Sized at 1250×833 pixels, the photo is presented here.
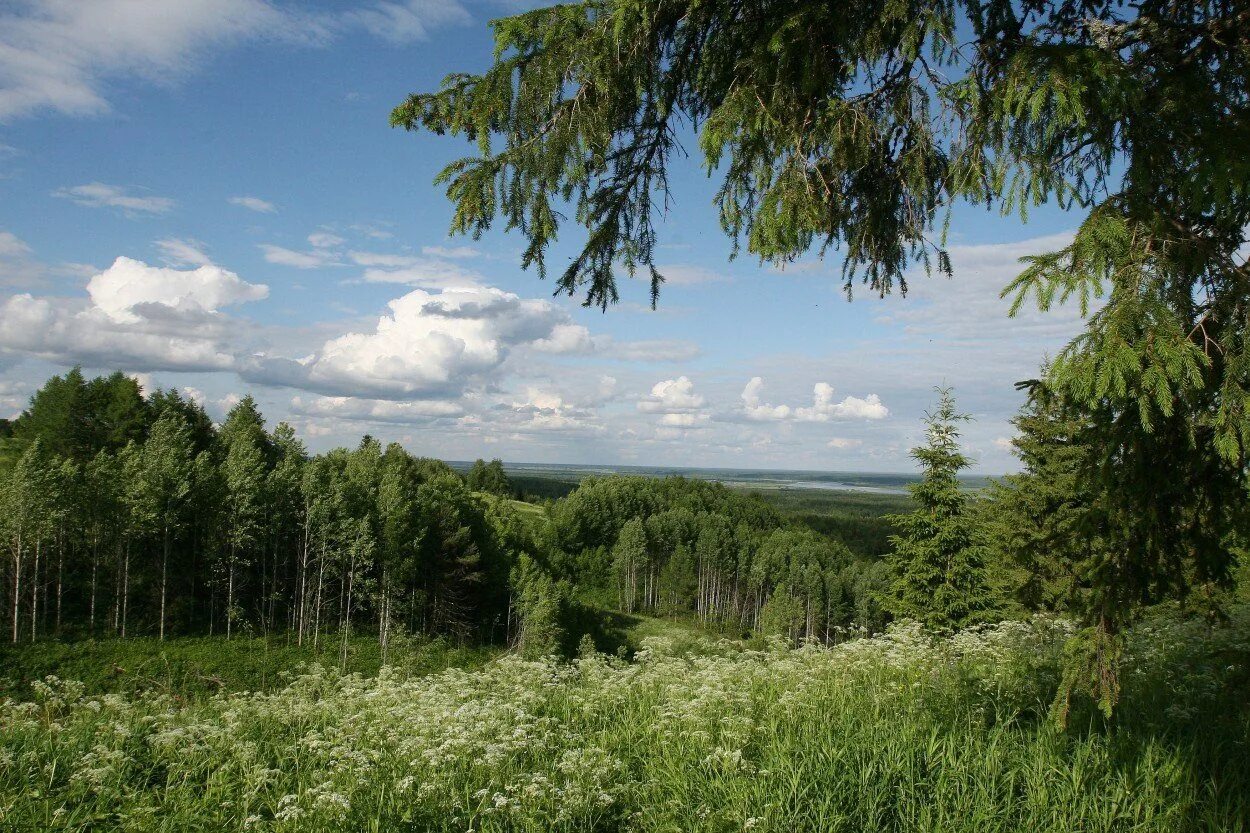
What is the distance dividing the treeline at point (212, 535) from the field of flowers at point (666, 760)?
1433 inches

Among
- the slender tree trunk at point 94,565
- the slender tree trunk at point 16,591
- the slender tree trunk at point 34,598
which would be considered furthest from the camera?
the slender tree trunk at point 94,565

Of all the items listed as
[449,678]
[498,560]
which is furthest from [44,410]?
[449,678]

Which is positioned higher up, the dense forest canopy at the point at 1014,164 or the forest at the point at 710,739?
the dense forest canopy at the point at 1014,164

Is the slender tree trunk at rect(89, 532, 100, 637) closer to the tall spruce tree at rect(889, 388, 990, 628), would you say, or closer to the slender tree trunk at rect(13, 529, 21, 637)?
the slender tree trunk at rect(13, 529, 21, 637)

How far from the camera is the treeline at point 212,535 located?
3481 centimetres

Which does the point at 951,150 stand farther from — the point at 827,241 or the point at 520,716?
the point at 520,716

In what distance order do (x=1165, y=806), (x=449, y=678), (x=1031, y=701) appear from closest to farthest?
(x=1165, y=806) → (x=1031, y=701) → (x=449, y=678)

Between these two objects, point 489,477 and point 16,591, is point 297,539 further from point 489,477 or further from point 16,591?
point 489,477

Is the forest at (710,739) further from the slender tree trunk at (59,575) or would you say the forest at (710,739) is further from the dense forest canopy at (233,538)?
the slender tree trunk at (59,575)

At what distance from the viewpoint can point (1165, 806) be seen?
12.1 ft

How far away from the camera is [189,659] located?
33.1 metres

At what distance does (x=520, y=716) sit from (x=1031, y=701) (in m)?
3.84

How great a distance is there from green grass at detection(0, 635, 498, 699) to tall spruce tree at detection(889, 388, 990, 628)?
1787cm

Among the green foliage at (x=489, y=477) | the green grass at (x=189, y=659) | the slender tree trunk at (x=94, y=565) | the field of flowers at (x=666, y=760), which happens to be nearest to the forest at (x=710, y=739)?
the field of flowers at (x=666, y=760)
